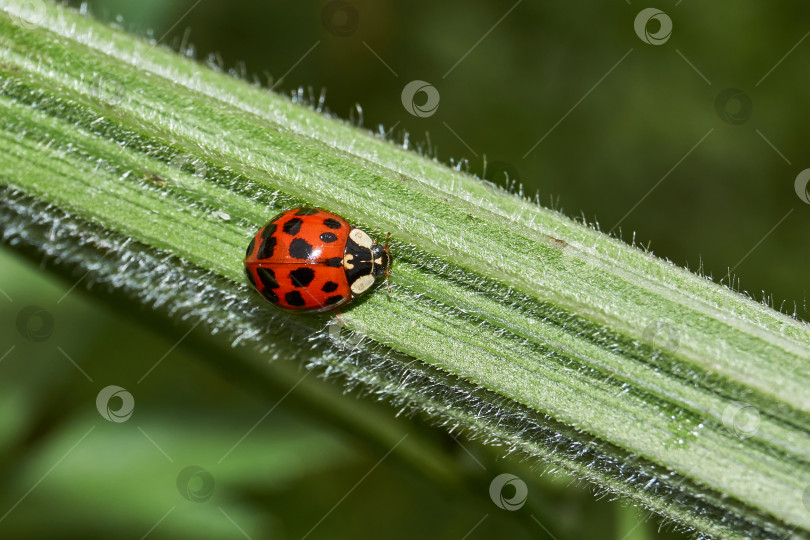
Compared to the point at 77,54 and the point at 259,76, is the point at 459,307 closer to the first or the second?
the point at 77,54

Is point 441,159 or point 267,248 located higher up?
point 441,159

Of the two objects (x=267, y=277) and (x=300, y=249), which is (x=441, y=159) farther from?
(x=267, y=277)

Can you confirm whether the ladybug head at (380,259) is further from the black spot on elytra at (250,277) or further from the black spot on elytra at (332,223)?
the black spot on elytra at (250,277)

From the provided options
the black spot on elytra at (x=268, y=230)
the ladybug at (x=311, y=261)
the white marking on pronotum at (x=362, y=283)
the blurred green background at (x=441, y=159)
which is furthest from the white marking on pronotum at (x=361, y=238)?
the blurred green background at (x=441, y=159)

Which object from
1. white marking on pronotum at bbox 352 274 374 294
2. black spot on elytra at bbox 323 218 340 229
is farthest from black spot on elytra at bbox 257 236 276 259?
white marking on pronotum at bbox 352 274 374 294

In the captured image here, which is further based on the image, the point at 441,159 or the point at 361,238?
the point at 441,159

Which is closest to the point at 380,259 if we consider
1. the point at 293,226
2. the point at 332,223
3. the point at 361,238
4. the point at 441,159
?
the point at 361,238
